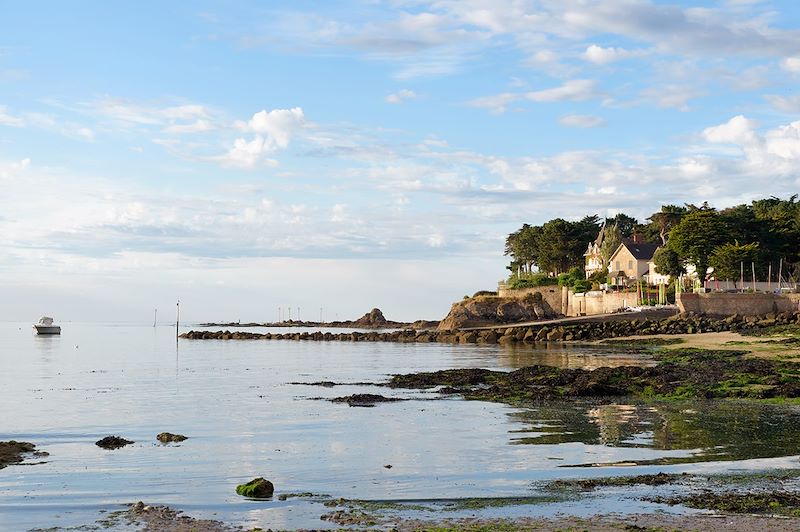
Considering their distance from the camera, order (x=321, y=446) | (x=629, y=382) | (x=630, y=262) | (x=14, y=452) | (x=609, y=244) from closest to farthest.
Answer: (x=14, y=452), (x=321, y=446), (x=629, y=382), (x=630, y=262), (x=609, y=244)

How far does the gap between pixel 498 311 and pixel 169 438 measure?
93.8 meters

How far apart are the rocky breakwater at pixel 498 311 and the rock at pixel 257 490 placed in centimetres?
9783

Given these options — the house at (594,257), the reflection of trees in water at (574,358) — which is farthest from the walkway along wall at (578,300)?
the reflection of trees in water at (574,358)

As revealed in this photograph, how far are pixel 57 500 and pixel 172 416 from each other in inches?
576

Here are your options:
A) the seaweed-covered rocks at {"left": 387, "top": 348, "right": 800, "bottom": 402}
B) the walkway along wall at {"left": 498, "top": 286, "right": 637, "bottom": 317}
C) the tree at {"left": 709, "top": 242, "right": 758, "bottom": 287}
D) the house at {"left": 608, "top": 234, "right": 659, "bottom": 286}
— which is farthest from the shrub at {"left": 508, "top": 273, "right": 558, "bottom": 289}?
the seaweed-covered rocks at {"left": 387, "top": 348, "right": 800, "bottom": 402}

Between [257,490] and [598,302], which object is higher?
[598,302]

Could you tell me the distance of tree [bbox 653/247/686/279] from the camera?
101m

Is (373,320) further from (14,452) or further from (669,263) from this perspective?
(14,452)

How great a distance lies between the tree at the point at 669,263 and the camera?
10067 centimetres

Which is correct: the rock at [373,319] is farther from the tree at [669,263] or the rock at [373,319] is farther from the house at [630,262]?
the tree at [669,263]

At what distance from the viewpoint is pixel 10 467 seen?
1986 cm

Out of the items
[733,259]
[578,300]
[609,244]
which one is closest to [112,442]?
[733,259]

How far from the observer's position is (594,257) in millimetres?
132625

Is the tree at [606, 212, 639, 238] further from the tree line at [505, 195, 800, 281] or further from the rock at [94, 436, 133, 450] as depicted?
the rock at [94, 436, 133, 450]
